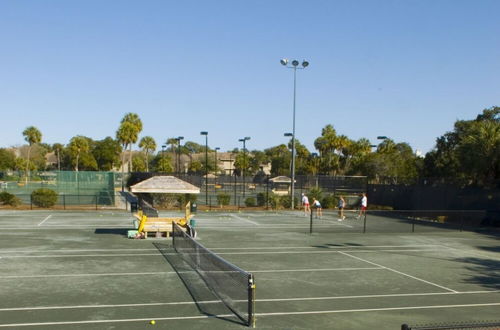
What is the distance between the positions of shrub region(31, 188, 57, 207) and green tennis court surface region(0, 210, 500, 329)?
33.1 feet

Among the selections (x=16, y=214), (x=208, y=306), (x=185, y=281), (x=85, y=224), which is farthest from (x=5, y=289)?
(x=16, y=214)

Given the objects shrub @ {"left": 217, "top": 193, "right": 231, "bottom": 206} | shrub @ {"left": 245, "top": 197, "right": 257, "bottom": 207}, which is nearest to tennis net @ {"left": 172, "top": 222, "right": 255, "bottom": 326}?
shrub @ {"left": 217, "top": 193, "right": 231, "bottom": 206}

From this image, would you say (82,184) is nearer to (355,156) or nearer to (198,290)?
(198,290)

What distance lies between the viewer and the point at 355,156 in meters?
Answer: 74.8

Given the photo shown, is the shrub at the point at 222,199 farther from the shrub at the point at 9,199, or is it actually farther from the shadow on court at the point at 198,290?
the shadow on court at the point at 198,290


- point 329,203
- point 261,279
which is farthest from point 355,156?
point 261,279

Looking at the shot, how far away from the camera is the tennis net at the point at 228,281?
9265 mm

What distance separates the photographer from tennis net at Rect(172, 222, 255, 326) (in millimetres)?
9265

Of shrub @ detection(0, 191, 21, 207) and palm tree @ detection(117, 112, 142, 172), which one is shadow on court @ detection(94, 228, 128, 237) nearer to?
shrub @ detection(0, 191, 21, 207)

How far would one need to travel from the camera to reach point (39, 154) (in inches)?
4532

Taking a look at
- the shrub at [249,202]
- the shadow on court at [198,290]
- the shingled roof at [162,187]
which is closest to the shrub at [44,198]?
the shrub at [249,202]

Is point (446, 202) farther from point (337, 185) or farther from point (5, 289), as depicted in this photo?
point (5, 289)

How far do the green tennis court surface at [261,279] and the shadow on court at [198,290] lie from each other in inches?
1.2

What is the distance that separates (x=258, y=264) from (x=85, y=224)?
1394 centimetres
